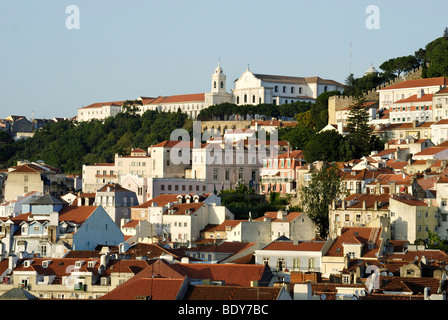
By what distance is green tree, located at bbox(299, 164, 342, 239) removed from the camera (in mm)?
66625

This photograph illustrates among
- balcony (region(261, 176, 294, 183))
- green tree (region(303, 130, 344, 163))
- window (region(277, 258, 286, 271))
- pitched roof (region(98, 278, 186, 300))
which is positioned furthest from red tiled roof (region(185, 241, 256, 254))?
green tree (region(303, 130, 344, 163))

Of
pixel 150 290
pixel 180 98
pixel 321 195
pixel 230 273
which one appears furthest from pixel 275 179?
pixel 180 98

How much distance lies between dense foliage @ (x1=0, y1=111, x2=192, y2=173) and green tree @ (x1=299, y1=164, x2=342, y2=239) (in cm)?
4762

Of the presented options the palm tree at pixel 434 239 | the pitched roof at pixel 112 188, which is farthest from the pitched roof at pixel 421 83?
the palm tree at pixel 434 239

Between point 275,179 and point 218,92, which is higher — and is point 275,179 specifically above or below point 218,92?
below

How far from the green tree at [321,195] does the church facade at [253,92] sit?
60.2m

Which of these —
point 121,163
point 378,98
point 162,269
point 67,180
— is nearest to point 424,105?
point 378,98

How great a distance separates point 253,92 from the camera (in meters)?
133

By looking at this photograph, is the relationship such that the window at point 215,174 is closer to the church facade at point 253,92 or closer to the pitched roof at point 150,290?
the church facade at point 253,92

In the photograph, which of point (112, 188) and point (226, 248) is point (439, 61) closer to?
point (112, 188)

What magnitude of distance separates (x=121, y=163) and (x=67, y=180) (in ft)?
23.1

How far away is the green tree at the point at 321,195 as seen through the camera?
66.6 m

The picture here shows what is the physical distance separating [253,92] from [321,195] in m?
64.8

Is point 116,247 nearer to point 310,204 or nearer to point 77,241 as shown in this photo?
point 77,241
